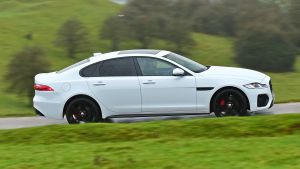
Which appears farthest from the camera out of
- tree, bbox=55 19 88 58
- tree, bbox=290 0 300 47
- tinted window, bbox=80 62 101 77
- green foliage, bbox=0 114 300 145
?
tree, bbox=290 0 300 47

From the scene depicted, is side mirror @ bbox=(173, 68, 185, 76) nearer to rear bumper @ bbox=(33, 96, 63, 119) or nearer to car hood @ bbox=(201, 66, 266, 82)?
car hood @ bbox=(201, 66, 266, 82)

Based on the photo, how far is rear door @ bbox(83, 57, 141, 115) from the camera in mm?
11398

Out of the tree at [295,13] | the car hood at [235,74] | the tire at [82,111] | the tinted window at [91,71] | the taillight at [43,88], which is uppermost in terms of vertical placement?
the tree at [295,13]

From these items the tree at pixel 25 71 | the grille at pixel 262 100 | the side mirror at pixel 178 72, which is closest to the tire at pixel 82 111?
the side mirror at pixel 178 72

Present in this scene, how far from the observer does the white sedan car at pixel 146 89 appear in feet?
36.9

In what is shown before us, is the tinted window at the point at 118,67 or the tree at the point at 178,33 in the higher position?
the tree at the point at 178,33

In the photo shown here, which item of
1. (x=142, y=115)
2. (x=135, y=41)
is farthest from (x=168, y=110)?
(x=135, y=41)

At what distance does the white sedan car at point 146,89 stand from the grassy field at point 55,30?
18.9m

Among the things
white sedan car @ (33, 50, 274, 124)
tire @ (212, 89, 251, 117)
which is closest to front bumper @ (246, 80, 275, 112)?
white sedan car @ (33, 50, 274, 124)

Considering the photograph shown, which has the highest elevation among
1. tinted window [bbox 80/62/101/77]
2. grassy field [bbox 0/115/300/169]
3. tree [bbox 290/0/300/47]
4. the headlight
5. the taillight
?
tree [bbox 290/0/300/47]

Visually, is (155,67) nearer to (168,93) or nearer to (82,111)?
(168,93)

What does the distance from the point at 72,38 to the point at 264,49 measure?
47.5ft

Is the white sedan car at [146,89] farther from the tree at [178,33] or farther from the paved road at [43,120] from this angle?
the tree at [178,33]

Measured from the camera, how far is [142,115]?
37.7 feet
